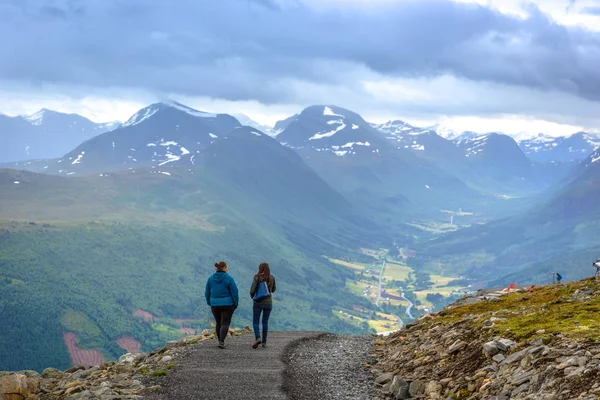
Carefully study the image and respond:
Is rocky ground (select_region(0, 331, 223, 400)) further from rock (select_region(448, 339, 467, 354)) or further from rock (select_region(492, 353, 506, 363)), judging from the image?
rock (select_region(492, 353, 506, 363))

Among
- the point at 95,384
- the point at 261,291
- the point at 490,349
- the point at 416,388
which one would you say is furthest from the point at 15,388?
the point at 490,349

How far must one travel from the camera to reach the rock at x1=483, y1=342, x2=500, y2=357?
78.4 feet

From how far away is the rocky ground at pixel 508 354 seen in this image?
1946 centimetres

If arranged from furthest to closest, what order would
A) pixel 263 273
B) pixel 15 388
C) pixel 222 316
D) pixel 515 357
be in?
pixel 222 316 → pixel 263 273 → pixel 15 388 → pixel 515 357

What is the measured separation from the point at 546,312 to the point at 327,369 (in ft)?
34.5

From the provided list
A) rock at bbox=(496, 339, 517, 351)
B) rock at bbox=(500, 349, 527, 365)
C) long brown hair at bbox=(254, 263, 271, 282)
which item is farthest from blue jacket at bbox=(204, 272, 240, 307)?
rock at bbox=(500, 349, 527, 365)

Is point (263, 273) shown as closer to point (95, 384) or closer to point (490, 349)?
point (95, 384)

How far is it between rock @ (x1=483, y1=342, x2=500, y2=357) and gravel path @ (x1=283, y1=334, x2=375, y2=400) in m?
5.11

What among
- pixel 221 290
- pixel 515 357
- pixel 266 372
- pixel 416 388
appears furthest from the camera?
pixel 221 290

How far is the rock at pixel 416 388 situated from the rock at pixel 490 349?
9.14ft

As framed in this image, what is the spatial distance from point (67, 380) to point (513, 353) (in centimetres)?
2170

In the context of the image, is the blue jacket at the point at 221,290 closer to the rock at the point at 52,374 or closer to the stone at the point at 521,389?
the rock at the point at 52,374

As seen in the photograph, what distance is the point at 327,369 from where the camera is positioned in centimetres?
3053

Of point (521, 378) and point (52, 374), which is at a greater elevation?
point (521, 378)
